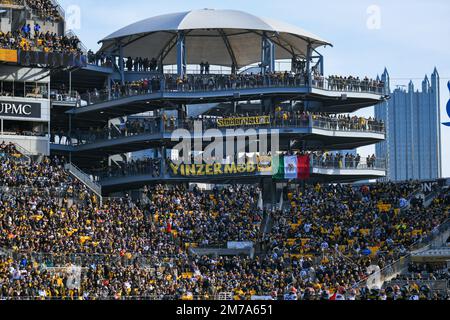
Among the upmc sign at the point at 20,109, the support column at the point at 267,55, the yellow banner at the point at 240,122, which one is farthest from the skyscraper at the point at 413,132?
the upmc sign at the point at 20,109

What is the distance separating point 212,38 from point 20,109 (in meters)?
15.7

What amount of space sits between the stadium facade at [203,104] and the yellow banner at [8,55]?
0.52m

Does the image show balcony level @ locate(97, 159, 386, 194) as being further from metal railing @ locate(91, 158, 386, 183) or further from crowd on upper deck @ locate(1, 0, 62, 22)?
crowd on upper deck @ locate(1, 0, 62, 22)

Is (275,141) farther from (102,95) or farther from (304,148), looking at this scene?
(102,95)

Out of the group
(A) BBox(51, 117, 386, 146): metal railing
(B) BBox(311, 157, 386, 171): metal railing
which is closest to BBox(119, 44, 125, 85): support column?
(A) BBox(51, 117, 386, 146): metal railing

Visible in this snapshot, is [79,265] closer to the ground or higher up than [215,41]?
closer to the ground

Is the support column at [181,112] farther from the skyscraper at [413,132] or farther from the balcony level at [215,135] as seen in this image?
the skyscraper at [413,132]

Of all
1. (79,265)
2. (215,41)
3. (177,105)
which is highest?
(215,41)

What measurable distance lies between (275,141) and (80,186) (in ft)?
41.8

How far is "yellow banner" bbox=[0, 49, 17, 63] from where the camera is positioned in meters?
60.4

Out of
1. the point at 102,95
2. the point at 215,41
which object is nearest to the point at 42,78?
the point at 102,95

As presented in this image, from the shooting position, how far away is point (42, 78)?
64312 mm

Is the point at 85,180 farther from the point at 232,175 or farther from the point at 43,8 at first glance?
the point at 43,8
